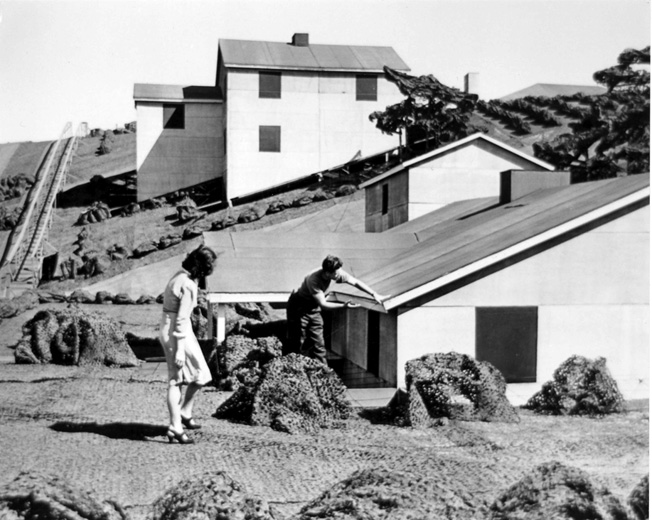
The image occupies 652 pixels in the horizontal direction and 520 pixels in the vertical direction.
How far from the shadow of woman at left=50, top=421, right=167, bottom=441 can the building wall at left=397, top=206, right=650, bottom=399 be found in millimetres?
3972

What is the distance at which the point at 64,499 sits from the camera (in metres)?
7.70

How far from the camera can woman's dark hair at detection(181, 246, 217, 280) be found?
9086 millimetres

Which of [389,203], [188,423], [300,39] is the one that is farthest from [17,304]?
[188,423]

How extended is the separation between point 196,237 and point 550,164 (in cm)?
1694

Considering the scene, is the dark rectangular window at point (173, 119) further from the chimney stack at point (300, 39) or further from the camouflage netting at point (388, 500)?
the camouflage netting at point (388, 500)

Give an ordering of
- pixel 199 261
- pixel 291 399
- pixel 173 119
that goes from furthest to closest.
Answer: pixel 173 119
pixel 291 399
pixel 199 261

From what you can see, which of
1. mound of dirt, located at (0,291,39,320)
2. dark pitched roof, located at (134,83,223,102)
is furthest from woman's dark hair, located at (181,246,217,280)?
mound of dirt, located at (0,291,39,320)

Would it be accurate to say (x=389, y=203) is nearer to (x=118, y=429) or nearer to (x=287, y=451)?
(x=118, y=429)

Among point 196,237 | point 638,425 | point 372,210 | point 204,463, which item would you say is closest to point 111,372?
point 204,463

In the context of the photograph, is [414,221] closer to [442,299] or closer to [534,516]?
[442,299]

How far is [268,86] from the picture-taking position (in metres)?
16.1

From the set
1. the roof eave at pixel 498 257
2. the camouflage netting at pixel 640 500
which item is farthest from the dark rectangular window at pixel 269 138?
the camouflage netting at pixel 640 500

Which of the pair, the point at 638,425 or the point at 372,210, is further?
the point at 372,210

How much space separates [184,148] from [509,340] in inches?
Answer: 343
